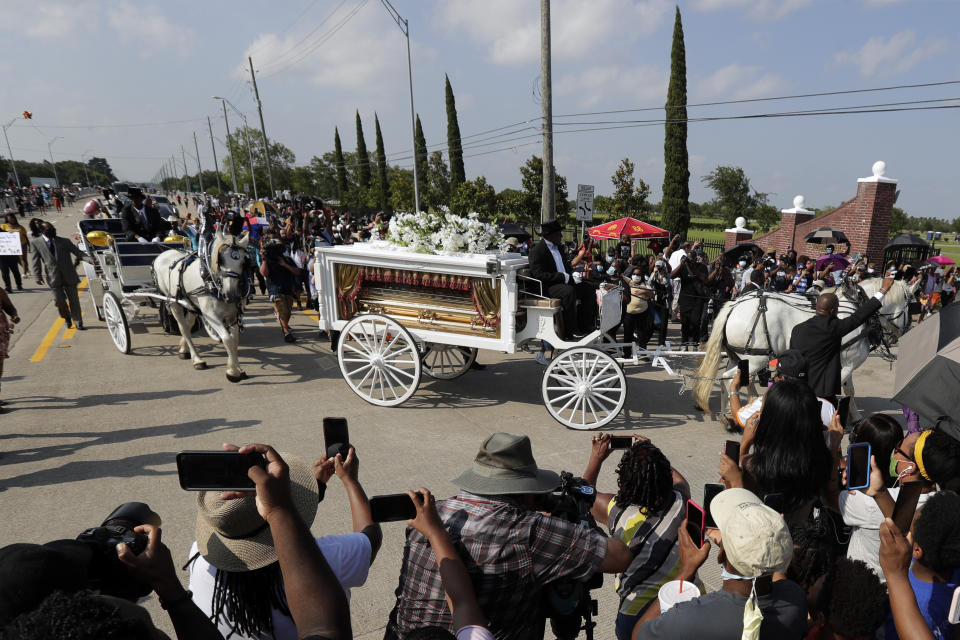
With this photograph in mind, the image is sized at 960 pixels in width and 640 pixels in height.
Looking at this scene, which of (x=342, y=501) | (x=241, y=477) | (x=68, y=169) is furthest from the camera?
(x=68, y=169)

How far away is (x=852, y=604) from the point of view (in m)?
1.87

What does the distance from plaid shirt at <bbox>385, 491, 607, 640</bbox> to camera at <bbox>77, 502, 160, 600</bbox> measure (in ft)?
2.71

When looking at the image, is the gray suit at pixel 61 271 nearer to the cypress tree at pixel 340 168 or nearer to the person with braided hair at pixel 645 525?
the person with braided hair at pixel 645 525

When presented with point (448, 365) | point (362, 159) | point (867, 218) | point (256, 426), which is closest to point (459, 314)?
point (448, 365)

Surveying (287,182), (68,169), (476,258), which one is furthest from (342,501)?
(68,169)

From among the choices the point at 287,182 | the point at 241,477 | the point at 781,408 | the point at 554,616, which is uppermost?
the point at 287,182

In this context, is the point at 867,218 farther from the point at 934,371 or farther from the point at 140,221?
the point at 140,221

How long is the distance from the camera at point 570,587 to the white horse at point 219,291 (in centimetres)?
595

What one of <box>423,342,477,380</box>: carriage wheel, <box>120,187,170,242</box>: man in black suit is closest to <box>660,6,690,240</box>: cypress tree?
<box>423,342,477,380</box>: carriage wheel

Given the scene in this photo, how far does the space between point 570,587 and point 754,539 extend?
2.22 ft

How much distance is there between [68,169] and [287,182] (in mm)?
96739

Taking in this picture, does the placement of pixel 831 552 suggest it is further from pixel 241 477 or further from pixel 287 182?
pixel 287 182

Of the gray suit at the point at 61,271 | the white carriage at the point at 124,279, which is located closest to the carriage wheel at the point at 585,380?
the white carriage at the point at 124,279

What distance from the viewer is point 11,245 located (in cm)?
1173
